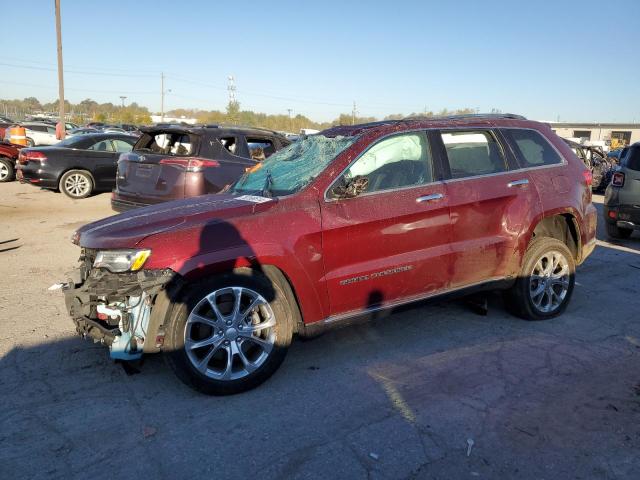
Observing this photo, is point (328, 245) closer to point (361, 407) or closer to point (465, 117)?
point (361, 407)

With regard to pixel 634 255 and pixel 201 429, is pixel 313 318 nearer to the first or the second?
pixel 201 429

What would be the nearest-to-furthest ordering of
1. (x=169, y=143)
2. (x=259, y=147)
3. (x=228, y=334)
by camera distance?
(x=228, y=334) < (x=169, y=143) < (x=259, y=147)

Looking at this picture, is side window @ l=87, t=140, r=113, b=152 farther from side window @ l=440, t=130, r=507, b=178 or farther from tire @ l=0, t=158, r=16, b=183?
side window @ l=440, t=130, r=507, b=178

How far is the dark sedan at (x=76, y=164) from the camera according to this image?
12.0 m

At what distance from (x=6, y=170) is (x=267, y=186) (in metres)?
14.0

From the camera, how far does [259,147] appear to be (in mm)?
8227

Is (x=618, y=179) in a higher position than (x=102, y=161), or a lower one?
higher

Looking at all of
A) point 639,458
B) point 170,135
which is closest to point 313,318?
point 639,458

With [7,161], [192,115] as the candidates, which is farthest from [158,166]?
[192,115]

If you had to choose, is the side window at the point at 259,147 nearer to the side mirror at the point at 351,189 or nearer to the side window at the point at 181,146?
the side window at the point at 181,146

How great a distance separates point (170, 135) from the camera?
25.1 feet

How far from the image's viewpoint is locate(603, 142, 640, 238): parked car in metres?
8.48

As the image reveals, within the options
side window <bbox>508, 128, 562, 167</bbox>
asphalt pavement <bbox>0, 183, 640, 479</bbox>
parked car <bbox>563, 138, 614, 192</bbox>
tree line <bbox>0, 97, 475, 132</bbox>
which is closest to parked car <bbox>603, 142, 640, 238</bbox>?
asphalt pavement <bbox>0, 183, 640, 479</bbox>

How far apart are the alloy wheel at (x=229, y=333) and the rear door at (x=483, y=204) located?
1.70m
